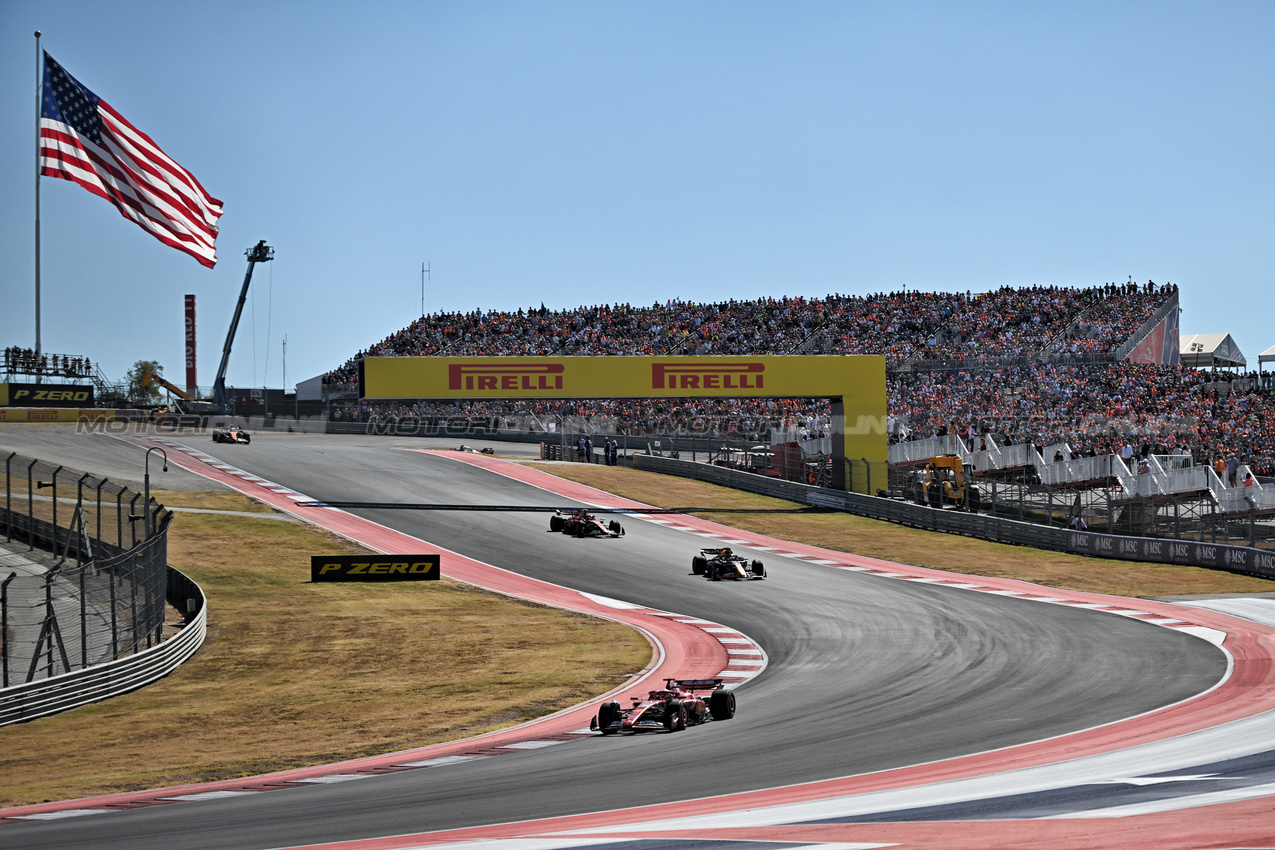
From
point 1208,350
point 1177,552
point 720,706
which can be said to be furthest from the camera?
point 1208,350

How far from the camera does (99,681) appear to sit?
16047mm

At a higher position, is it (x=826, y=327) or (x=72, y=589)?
(x=826, y=327)

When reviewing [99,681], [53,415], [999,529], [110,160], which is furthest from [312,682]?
[53,415]

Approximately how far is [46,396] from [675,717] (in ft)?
186

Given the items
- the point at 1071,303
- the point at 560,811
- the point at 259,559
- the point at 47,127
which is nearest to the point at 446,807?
the point at 560,811

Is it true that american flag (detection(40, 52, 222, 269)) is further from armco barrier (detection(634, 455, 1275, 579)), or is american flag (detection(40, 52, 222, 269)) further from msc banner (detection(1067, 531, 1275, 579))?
msc banner (detection(1067, 531, 1275, 579))

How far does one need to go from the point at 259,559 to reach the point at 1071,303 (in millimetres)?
42548

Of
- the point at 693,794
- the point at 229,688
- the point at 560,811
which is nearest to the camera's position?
the point at 560,811

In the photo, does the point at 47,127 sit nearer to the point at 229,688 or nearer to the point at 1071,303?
the point at 229,688

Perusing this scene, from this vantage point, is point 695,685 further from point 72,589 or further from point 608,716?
point 72,589

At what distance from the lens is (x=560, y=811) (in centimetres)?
938

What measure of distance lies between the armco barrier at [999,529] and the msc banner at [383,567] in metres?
16.0

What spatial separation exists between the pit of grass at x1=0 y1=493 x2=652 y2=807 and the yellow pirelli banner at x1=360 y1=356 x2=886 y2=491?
8.62 metres

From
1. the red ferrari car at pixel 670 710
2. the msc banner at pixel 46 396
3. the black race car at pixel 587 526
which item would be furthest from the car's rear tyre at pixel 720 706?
the msc banner at pixel 46 396
